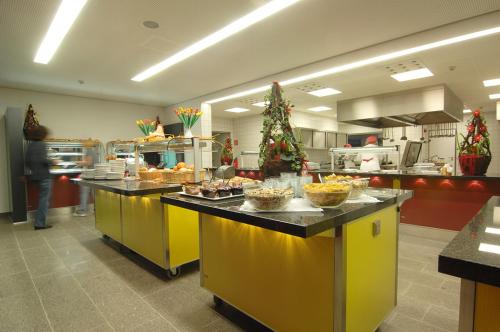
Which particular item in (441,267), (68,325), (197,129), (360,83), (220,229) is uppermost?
(360,83)

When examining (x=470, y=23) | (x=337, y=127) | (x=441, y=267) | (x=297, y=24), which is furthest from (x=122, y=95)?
(x=337, y=127)

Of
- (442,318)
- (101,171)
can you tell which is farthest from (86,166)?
(442,318)

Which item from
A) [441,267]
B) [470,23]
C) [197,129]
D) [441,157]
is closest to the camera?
→ [441,267]

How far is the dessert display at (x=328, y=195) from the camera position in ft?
4.77

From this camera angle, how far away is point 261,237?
71.1 inches

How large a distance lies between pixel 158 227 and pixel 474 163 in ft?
13.1

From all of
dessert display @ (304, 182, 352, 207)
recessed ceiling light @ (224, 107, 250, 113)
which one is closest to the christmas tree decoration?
recessed ceiling light @ (224, 107, 250, 113)

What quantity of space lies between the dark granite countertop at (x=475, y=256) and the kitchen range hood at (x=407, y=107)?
582cm

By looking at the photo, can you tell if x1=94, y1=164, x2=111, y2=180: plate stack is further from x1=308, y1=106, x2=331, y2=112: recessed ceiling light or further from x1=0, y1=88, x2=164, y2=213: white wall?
x1=308, y1=106, x2=331, y2=112: recessed ceiling light

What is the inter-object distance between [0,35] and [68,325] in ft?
12.5

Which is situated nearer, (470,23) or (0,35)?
(470,23)

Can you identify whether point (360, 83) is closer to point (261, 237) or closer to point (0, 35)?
point (261, 237)

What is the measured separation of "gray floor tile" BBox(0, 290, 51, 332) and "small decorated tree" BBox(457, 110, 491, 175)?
4654 millimetres

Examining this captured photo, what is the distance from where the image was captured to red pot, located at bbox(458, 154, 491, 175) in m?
3.46
